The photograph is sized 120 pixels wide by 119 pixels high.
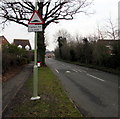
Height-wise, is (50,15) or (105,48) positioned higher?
(50,15)

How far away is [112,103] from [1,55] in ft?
31.1

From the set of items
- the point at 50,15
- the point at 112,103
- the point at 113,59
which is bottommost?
the point at 112,103

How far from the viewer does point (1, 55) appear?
34.0 ft

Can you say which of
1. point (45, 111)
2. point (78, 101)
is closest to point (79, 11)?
point (78, 101)

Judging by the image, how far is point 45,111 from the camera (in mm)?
3699

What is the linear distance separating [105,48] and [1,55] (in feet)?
47.3

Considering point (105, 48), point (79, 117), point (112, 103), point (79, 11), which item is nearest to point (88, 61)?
point (105, 48)

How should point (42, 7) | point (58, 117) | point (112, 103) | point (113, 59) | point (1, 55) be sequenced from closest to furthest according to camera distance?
point (58, 117), point (112, 103), point (1, 55), point (113, 59), point (42, 7)

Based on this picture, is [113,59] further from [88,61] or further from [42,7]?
[42,7]

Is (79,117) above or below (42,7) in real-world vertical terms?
below

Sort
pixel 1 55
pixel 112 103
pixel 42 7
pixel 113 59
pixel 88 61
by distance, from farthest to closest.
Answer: pixel 88 61
pixel 42 7
pixel 113 59
pixel 1 55
pixel 112 103

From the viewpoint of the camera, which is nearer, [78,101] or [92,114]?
[92,114]

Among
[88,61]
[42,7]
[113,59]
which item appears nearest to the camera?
[113,59]

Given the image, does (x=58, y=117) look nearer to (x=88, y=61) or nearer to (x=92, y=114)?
(x=92, y=114)
